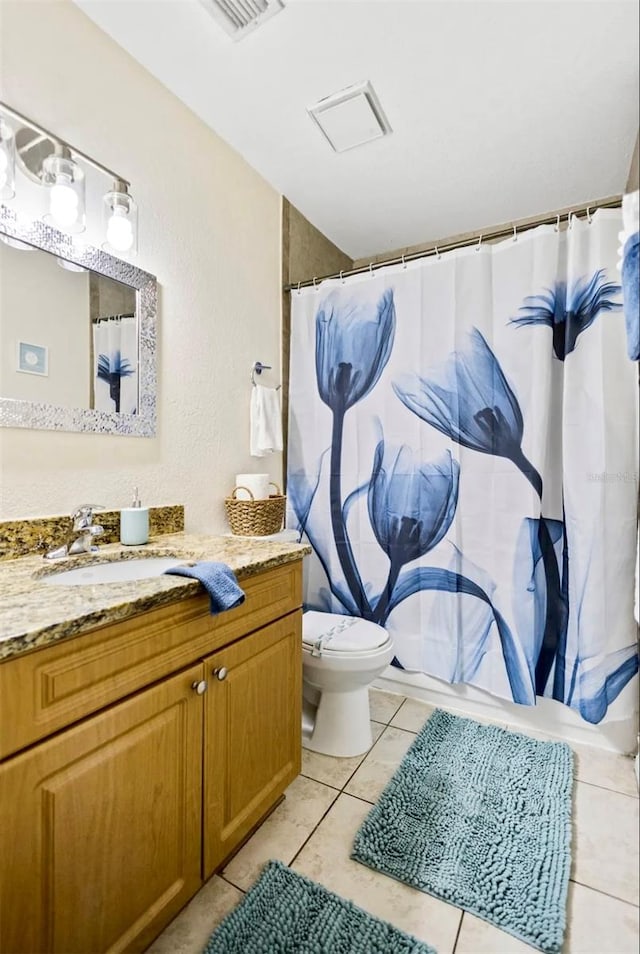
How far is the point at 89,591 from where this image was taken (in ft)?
2.91

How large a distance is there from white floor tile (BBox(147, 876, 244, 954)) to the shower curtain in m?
Result: 1.31

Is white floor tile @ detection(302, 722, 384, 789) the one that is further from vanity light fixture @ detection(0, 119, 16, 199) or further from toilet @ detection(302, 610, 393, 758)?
vanity light fixture @ detection(0, 119, 16, 199)

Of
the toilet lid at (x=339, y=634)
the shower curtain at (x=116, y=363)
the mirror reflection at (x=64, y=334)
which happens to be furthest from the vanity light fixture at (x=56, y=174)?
the toilet lid at (x=339, y=634)

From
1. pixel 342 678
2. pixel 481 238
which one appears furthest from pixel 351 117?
pixel 342 678

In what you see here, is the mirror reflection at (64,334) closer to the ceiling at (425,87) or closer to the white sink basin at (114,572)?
the white sink basin at (114,572)

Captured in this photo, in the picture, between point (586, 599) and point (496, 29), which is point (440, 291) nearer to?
point (496, 29)

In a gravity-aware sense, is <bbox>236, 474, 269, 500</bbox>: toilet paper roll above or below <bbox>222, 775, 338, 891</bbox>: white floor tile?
above

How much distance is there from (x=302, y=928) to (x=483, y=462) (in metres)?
1.48

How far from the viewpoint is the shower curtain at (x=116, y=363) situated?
1384 millimetres

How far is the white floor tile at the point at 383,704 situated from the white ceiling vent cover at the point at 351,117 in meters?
2.29

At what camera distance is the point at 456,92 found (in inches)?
61.6

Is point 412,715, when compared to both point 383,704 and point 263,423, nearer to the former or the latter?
point 383,704

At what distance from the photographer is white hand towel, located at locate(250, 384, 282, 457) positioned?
6.41 ft

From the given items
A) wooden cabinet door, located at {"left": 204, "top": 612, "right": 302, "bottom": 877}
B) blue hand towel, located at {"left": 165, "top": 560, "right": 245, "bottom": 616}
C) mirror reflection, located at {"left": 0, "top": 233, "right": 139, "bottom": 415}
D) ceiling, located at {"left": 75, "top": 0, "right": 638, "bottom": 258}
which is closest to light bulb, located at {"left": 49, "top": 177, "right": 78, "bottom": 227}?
mirror reflection, located at {"left": 0, "top": 233, "right": 139, "bottom": 415}
